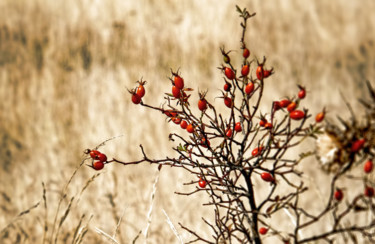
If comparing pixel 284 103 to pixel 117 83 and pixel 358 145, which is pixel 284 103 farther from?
pixel 117 83

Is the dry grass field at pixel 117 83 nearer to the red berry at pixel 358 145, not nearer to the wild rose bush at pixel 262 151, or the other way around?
the wild rose bush at pixel 262 151

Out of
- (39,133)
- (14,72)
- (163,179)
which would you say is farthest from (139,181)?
(14,72)

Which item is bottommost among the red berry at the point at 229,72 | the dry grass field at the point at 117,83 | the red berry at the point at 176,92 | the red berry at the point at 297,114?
the red berry at the point at 297,114

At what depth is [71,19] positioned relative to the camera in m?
1.34

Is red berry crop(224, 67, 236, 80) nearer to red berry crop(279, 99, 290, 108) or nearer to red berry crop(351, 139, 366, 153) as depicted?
red berry crop(279, 99, 290, 108)

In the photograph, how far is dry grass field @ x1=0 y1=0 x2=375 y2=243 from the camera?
42.3 inches

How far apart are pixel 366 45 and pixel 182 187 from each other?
27.1 inches

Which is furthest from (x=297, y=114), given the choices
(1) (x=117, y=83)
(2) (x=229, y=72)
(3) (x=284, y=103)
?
(1) (x=117, y=83)

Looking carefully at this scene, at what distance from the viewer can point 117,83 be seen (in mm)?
1283

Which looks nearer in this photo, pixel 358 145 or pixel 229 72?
pixel 358 145

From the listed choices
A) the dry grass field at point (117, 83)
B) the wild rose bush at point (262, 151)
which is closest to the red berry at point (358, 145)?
the wild rose bush at point (262, 151)

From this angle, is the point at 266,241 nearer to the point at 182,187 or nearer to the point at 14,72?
the point at 182,187

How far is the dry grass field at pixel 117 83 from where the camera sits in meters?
1.08

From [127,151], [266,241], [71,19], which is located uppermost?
[71,19]
